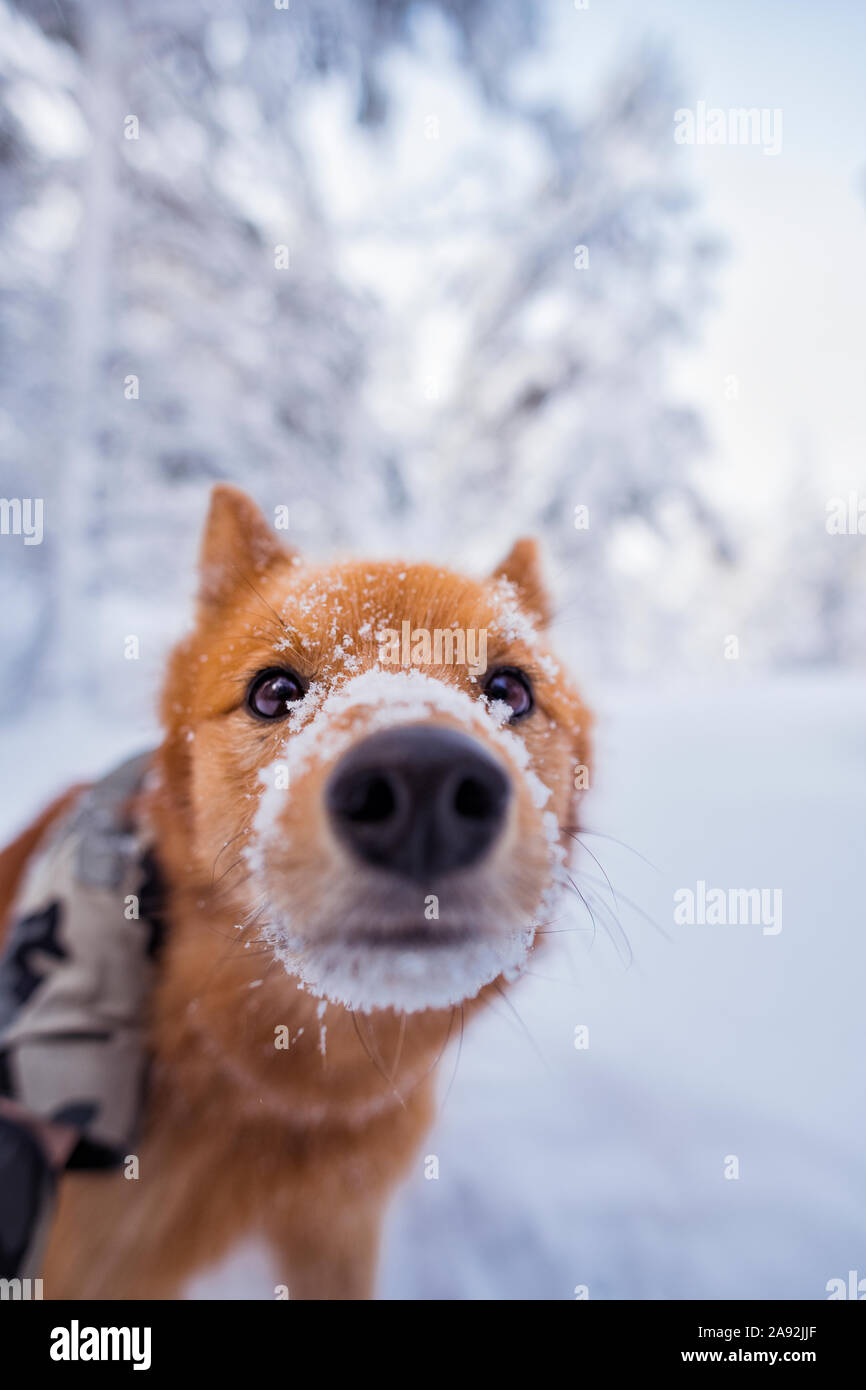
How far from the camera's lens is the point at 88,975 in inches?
50.6

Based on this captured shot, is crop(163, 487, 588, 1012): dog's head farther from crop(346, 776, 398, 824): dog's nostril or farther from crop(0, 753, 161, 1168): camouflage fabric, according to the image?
crop(0, 753, 161, 1168): camouflage fabric

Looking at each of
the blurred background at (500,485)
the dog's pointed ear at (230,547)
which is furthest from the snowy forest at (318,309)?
the dog's pointed ear at (230,547)

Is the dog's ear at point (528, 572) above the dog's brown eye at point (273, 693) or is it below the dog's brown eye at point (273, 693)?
above

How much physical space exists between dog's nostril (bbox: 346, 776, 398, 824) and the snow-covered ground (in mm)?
694

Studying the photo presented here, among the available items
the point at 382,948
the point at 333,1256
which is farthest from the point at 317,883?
the point at 333,1256

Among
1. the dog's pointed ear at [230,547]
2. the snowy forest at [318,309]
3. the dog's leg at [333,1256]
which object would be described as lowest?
the dog's leg at [333,1256]

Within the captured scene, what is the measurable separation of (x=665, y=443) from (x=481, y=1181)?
4501 mm

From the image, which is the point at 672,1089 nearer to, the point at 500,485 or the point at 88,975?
the point at 88,975

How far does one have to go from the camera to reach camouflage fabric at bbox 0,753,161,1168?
118 centimetres

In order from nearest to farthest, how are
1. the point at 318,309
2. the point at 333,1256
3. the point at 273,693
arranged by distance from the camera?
1. the point at 273,693
2. the point at 333,1256
3. the point at 318,309

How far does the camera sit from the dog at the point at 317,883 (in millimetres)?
765

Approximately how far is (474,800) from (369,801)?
13 centimetres

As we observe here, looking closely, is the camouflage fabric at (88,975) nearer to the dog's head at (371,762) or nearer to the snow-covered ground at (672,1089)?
the dog's head at (371,762)

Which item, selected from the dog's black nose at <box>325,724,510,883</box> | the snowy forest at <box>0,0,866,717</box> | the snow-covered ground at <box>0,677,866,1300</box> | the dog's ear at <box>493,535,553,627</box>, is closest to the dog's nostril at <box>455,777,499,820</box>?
the dog's black nose at <box>325,724,510,883</box>
